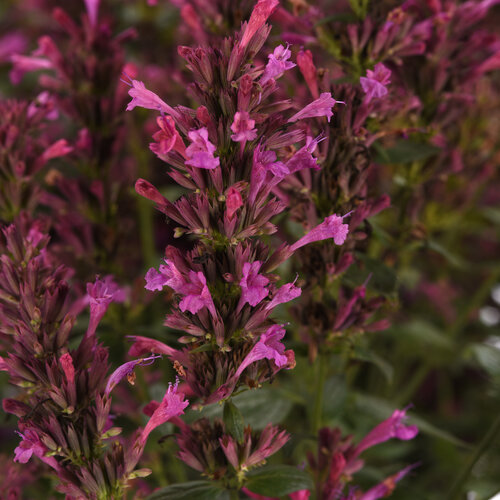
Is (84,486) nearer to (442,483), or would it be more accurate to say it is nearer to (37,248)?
(37,248)

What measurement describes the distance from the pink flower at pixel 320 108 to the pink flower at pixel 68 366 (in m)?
0.29

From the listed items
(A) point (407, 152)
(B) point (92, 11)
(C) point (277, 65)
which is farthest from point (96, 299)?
(B) point (92, 11)

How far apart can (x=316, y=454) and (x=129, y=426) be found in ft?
0.88

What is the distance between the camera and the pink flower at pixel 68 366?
575 millimetres

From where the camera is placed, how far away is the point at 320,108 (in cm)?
60

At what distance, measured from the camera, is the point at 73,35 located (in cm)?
102

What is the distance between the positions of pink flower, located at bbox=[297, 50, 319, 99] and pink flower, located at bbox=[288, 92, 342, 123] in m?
0.09

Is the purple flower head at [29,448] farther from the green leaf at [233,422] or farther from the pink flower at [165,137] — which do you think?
the pink flower at [165,137]

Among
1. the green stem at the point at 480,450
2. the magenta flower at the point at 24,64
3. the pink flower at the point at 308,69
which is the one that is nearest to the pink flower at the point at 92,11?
the magenta flower at the point at 24,64

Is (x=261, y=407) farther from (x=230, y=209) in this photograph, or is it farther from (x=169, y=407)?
(x=230, y=209)

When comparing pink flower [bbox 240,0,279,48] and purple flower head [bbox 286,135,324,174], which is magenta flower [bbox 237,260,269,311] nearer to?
purple flower head [bbox 286,135,324,174]

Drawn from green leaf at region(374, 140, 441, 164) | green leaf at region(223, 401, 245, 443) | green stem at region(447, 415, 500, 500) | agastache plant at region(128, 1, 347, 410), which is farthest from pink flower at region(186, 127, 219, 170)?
green stem at region(447, 415, 500, 500)

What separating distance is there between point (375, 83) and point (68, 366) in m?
0.41

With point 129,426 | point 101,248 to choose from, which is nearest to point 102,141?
point 101,248
